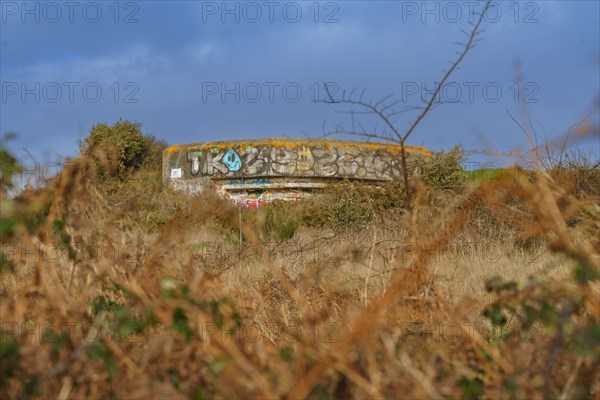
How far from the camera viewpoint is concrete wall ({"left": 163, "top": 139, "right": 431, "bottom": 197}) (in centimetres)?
1945

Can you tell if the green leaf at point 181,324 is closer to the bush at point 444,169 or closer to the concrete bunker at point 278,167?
the bush at point 444,169

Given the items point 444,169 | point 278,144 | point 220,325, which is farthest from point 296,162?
point 220,325

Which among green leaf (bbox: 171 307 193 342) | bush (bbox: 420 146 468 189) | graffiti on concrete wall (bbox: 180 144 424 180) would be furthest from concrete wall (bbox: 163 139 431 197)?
green leaf (bbox: 171 307 193 342)

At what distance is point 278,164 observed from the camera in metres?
19.7

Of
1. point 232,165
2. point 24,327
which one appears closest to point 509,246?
point 24,327

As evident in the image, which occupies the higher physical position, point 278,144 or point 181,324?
point 278,144

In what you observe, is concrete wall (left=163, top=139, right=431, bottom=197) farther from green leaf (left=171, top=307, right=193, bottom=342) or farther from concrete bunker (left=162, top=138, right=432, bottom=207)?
green leaf (left=171, top=307, right=193, bottom=342)

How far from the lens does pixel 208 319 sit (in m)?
2.62

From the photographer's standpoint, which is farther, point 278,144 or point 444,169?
point 278,144

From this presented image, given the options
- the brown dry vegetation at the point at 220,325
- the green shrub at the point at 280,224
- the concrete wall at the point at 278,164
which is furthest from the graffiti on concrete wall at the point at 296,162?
the brown dry vegetation at the point at 220,325

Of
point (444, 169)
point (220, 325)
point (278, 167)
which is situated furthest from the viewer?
point (278, 167)

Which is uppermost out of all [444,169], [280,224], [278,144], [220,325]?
[278,144]

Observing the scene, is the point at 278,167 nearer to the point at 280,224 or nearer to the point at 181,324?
the point at 280,224

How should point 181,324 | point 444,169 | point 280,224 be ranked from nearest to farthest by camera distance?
point 181,324 < point 280,224 < point 444,169
